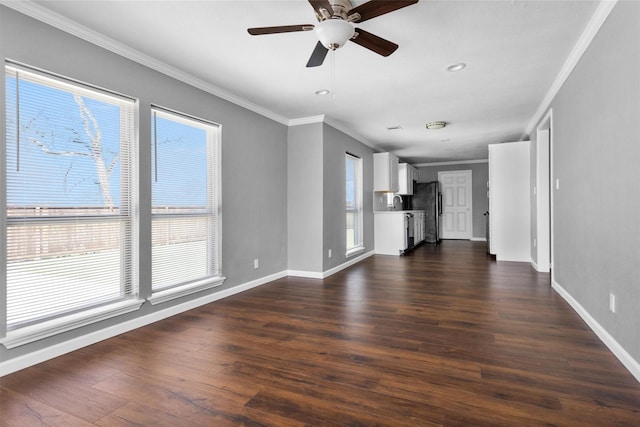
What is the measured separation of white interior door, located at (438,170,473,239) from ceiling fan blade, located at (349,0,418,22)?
892 centimetres

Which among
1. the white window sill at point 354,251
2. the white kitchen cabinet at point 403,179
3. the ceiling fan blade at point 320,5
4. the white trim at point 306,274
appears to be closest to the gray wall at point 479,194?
the white kitchen cabinet at point 403,179

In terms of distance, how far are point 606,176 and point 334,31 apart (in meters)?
2.11

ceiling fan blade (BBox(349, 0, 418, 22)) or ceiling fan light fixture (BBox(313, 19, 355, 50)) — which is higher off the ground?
ceiling fan blade (BBox(349, 0, 418, 22))

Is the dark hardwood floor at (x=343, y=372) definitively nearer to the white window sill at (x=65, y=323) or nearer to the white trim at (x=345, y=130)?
the white window sill at (x=65, y=323)

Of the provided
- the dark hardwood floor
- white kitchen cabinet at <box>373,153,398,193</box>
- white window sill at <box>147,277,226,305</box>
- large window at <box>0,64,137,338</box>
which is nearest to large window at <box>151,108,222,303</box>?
A: white window sill at <box>147,277,226,305</box>

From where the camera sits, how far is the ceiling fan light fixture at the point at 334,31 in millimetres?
2043

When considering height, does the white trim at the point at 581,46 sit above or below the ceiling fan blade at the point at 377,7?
above

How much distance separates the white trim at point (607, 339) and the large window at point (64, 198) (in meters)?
3.60

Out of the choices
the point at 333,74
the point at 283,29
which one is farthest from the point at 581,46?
the point at 283,29

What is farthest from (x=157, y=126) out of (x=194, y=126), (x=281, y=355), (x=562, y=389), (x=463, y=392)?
(x=562, y=389)

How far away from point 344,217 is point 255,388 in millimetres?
4084

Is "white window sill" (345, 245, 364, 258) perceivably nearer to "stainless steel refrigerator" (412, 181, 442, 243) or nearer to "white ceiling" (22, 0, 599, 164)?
"white ceiling" (22, 0, 599, 164)

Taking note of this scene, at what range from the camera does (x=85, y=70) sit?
2564 millimetres

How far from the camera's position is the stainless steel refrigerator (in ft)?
31.4
